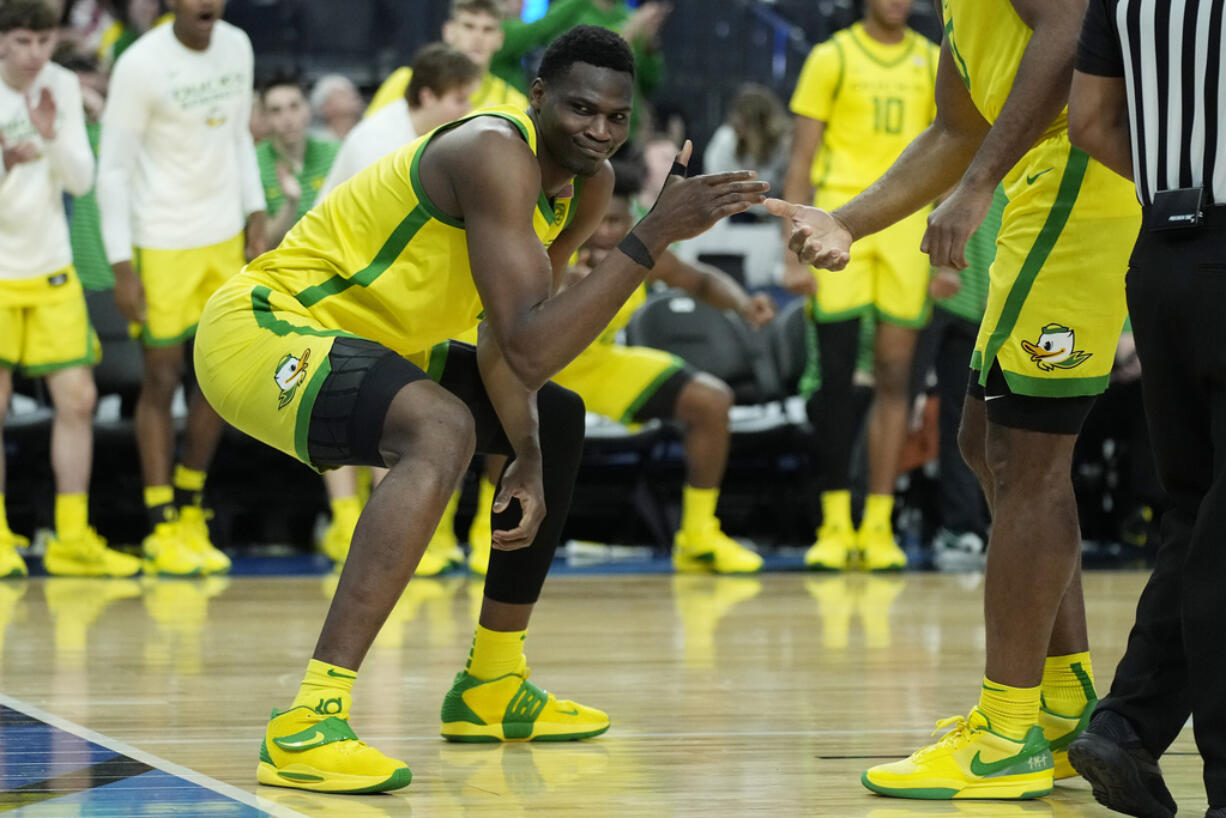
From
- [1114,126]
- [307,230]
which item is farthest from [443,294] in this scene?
[1114,126]

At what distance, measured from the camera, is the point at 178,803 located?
2.82 metres

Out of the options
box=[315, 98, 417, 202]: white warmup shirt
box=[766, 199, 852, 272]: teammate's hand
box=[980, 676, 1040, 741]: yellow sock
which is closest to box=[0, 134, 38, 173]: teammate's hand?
box=[315, 98, 417, 202]: white warmup shirt

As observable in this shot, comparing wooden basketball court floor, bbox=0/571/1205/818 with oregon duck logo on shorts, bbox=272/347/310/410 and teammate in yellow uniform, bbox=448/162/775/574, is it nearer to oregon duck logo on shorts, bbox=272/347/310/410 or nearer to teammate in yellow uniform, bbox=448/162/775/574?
teammate in yellow uniform, bbox=448/162/775/574

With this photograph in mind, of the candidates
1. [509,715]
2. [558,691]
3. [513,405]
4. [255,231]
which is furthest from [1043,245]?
[255,231]

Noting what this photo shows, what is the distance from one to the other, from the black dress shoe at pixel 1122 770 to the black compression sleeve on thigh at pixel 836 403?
179 inches

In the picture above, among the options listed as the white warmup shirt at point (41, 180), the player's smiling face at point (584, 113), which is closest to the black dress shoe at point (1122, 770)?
the player's smiling face at point (584, 113)

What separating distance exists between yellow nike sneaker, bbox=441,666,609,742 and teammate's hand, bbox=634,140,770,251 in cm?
107

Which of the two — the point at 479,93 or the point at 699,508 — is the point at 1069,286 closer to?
the point at 699,508

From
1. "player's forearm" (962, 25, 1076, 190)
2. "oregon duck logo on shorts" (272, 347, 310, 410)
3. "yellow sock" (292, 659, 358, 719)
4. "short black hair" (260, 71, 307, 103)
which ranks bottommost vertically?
"yellow sock" (292, 659, 358, 719)

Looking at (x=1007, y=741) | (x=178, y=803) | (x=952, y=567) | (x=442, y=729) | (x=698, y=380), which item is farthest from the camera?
(x=952, y=567)

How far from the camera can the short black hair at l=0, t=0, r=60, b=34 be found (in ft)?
22.0

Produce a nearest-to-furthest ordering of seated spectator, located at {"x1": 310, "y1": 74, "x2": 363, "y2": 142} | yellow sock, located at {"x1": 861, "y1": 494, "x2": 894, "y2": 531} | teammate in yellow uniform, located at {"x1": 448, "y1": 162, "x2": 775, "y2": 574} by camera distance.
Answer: teammate in yellow uniform, located at {"x1": 448, "y1": 162, "x2": 775, "y2": 574} < yellow sock, located at {"x1": 861, "y1": 494, "x2": 894, "y2": 531} < seated spectator, located at {"x1": 310, "y1": 74, "x2": 363, "y2": 142}

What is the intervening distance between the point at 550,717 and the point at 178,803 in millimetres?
983

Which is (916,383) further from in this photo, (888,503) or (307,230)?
Result: (307,230)
